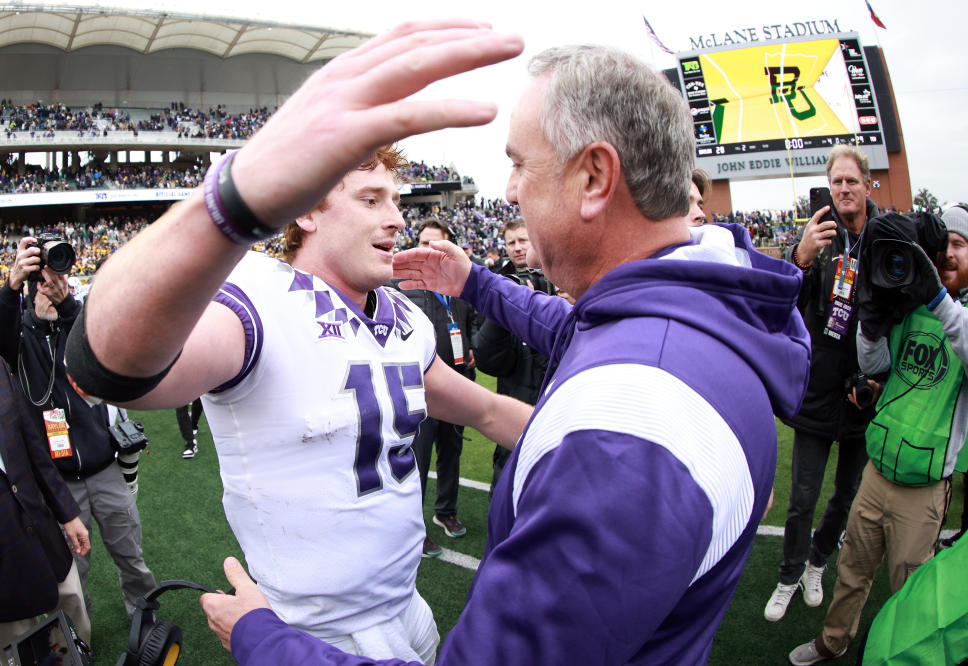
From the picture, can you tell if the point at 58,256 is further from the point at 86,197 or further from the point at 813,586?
the point at 86,197

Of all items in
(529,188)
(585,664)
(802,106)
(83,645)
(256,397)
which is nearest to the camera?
(585,664)

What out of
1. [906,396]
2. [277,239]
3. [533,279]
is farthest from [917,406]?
[277,239]

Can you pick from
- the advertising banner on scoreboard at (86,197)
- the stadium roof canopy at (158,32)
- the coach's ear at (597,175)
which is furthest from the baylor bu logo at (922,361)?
the advertising banner on scoreboard at (86,197)

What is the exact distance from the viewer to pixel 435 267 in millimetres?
2137

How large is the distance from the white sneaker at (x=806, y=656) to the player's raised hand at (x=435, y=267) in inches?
107

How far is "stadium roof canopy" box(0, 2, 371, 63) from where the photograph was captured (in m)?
32.6

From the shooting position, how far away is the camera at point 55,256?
3246 mm

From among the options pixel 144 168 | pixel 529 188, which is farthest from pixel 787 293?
pixel 144 168

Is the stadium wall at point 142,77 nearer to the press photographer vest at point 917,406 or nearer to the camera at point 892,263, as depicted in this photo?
the camera at point 892,263

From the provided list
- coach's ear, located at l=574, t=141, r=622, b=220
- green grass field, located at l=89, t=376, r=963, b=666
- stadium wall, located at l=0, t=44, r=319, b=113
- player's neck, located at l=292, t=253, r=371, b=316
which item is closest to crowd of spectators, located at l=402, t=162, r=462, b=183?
stadium wall, located at l=0, t=44, r=319, b=113

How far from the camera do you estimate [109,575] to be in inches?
177

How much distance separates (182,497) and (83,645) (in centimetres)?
309

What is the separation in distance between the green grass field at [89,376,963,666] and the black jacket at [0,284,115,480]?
118 cm

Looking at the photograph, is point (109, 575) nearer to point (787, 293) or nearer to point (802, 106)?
point (787, 293)
